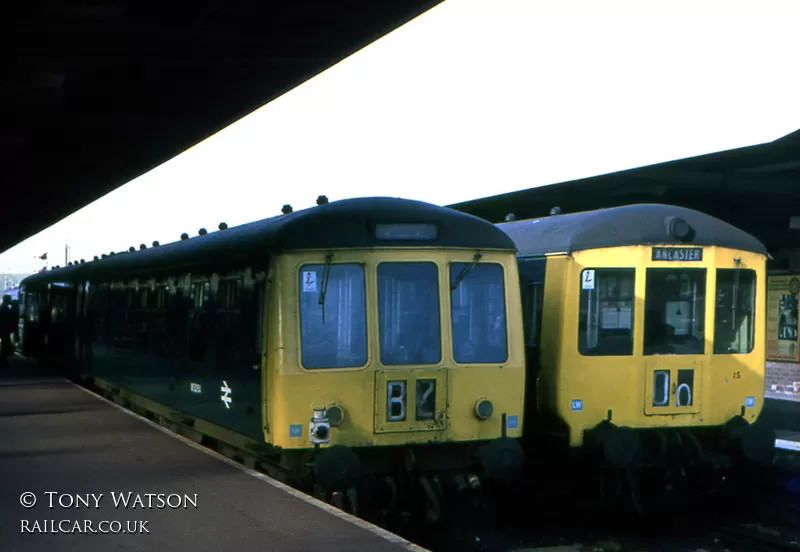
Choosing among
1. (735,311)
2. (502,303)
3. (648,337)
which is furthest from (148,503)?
(735,311)

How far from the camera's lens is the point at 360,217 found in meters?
9.20

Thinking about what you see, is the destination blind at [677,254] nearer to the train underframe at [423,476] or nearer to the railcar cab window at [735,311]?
the railcar cab window at [735,311]

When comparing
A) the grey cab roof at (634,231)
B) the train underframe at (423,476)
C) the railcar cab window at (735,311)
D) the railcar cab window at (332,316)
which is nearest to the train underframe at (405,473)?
the train underframe at (423,476)

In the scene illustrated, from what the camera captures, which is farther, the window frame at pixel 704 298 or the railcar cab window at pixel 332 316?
the window frame at pixel 704 298

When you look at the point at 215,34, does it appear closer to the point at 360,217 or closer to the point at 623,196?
the point at 360,217

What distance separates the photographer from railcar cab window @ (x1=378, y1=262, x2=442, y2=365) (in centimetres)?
916

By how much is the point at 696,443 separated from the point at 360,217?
13.1 feet

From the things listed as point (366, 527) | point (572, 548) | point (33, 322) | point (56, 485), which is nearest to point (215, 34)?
point (56, 485)

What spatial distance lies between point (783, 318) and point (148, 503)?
1320cm

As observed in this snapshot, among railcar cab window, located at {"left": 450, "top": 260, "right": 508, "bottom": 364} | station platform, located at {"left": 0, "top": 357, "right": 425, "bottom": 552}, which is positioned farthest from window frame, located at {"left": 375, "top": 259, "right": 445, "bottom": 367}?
station platform, located at {"left": 0, "top": 357, "right": 425, "bottom": 552}

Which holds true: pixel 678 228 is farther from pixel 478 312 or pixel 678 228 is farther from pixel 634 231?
pixel 478 312

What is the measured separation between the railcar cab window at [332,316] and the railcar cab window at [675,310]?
3143 mm

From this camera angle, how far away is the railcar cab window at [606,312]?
1046cm

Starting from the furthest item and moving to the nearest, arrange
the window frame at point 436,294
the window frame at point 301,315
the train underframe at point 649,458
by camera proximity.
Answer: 1. the train underframe at point 649,458
2. the window frame at point 436,294
3. the window frame at point 301,315
